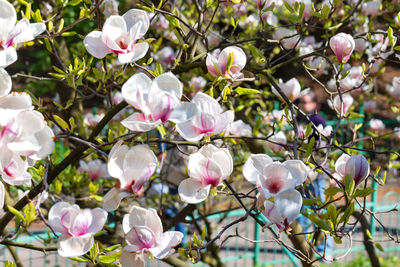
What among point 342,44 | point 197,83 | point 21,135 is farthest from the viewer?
point 197,83

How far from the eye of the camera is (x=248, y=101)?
3383 mm

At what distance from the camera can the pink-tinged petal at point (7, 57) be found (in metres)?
1.01

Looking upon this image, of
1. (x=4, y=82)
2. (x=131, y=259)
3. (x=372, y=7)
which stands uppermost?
(x=372, y=7)

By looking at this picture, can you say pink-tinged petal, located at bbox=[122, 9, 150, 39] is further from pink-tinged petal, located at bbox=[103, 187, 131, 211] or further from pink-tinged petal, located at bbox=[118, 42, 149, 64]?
pink-tinged petal, located at bbox=[103, 187, 131, 211]

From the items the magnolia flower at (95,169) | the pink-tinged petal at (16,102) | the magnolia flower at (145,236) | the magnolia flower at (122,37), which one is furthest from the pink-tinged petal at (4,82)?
the magnolia flower at (95,169)

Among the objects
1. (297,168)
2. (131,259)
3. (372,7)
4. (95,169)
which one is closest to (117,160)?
(131,259)

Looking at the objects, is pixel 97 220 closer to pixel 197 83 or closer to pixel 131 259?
pixel 131 259

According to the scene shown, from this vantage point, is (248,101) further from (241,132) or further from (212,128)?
(212,128)

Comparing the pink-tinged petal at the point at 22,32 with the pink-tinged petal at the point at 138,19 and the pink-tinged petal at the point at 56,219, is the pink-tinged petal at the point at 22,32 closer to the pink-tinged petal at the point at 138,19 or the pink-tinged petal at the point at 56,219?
the pink-tinged petal at the point at 138,19

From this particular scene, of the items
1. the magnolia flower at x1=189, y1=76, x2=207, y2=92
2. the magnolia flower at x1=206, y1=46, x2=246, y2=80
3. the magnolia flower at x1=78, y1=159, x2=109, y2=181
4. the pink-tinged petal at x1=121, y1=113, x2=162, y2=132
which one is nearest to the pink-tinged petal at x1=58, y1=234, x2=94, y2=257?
the pink-tinged petal at x1=121, y1=113, x2=162, y2=132

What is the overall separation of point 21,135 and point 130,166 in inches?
8.3

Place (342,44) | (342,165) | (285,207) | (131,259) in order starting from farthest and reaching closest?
(342,44)
(342,165)
(131,259)
(285,207)

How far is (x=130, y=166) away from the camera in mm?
1016

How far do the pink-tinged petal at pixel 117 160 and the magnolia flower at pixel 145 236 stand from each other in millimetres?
100
